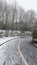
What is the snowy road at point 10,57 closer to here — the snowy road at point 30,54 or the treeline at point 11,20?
the snowy road at point 30,54

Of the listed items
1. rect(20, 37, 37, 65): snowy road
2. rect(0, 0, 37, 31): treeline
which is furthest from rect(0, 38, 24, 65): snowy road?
rect(0, 0, 37, 31): treeline

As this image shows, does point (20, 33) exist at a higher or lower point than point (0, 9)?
lower

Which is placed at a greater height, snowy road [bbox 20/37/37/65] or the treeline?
the treeline

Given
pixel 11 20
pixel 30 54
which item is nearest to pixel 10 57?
pixel 30 54

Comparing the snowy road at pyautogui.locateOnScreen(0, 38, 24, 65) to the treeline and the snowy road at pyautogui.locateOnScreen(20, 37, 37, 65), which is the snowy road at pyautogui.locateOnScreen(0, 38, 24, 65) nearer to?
the snowy road at pyautogui.locateOnScreen(20, 37, 37, 65)

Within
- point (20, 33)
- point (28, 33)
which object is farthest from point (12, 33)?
point (28, 33)

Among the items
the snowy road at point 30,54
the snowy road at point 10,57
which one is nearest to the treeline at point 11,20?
the snowy road at point 30,54

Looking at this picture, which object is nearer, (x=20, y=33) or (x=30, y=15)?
(x=20, y=33)

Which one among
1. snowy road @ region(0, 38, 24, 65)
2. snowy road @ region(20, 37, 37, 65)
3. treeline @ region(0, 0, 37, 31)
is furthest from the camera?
treeline @ region(0, 0, 37, 31)

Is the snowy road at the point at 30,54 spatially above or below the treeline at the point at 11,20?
below

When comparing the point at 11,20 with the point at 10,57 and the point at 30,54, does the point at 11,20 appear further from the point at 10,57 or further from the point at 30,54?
the point at 10,57

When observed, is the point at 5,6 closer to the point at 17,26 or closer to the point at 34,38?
the point at 17,26

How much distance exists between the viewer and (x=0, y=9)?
202ft

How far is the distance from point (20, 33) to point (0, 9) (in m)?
19.0
